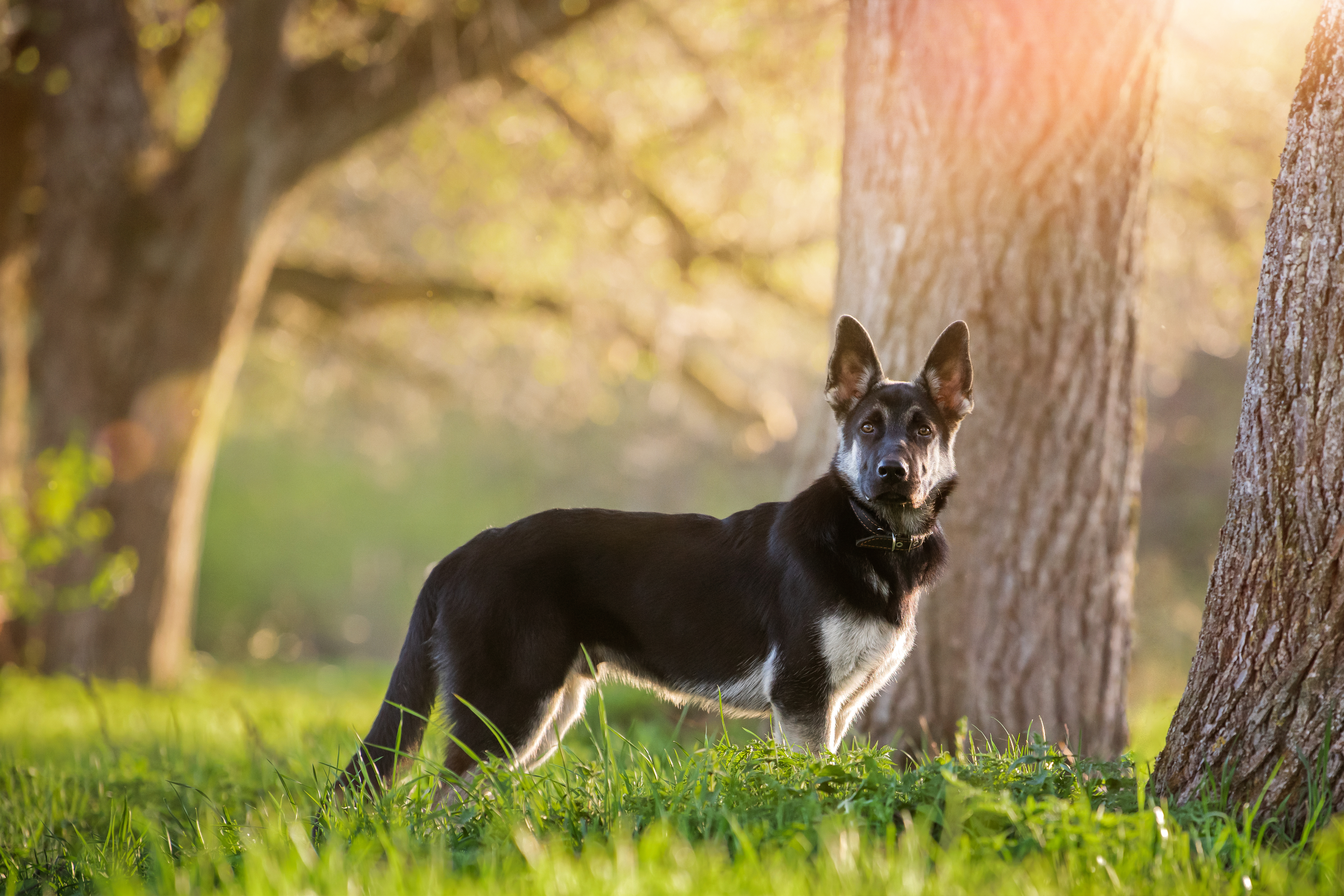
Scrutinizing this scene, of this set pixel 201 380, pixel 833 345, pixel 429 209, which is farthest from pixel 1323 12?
pixel 429 209

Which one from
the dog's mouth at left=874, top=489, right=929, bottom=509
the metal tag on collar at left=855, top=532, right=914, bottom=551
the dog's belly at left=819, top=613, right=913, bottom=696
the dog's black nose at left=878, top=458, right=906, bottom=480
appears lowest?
the dog's belly at left=819, top=613, right=913, bottom=696

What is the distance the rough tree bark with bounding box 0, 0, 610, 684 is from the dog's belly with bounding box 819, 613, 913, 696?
21.6 ft

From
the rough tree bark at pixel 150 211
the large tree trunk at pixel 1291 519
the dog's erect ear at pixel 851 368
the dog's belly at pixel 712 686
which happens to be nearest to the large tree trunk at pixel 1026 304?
the dog's erect ear at pixel 851 368

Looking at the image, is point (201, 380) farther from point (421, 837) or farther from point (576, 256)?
point (421, 837)

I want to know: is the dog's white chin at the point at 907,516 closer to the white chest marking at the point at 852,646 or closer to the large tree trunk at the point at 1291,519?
the white chest marking at the point at 852,646

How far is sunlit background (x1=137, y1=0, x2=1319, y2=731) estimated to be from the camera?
8.81 metres

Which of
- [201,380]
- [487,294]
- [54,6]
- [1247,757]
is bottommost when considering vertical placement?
[1247,757]

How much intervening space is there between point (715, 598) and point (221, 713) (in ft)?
16.7

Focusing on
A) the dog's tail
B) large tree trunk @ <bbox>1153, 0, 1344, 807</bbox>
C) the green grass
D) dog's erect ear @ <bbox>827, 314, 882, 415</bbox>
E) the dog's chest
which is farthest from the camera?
dog's erect ear @ <bbox>827, 314, 882, 415</bbox>

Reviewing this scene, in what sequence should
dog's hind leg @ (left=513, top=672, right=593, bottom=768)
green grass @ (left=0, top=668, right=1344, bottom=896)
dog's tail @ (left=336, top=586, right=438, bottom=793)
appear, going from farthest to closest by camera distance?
dog's hind leg @ (left=513, top=672, right=593, bottom=768), dog's tail @ (left=336, top=586, right=438, bottom=793), green grass @ (left=0, top=668, right=1344, bottom=896)

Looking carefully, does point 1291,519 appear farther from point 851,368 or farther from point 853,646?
point 851,368

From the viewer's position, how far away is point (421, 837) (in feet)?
9.52

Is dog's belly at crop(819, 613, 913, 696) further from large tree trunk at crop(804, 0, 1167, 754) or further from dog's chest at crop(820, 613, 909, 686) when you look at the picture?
large tree trunk at crop(804, 0, 1167, 754)

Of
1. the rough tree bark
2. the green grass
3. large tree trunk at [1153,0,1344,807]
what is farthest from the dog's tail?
the rough tree bark
